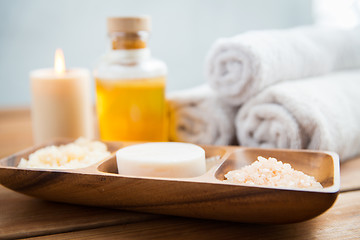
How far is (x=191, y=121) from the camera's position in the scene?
0.77 metres

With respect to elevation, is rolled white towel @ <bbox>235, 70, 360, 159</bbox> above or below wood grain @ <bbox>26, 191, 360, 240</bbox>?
above

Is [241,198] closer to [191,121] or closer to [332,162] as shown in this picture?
[332,162]

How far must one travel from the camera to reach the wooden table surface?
452 mm

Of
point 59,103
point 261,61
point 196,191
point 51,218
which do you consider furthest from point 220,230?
point 59,103

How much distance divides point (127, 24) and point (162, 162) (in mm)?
319

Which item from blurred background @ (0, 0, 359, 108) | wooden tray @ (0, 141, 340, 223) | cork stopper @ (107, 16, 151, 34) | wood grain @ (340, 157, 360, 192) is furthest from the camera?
blurred background @ (0, 0, 359, 108)

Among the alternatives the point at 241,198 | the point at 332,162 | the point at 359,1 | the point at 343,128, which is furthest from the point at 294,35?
the point at 359,1

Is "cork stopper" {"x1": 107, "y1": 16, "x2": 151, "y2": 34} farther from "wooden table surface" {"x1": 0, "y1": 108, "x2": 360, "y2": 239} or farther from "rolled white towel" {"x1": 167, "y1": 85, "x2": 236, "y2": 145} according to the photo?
"wooden table surface" {"x1": 0, "y1": 108, "x2": 360, "y2": 239}

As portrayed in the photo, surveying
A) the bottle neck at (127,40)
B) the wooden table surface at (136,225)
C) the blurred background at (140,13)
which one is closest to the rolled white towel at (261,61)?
the bottle neck at (127,40)

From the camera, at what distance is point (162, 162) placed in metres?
0.49

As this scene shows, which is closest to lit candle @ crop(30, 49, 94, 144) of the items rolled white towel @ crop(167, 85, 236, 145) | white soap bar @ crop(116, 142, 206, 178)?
rolled white towel @ crop(167, 85, 236, 145)

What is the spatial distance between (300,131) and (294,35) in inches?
9.2

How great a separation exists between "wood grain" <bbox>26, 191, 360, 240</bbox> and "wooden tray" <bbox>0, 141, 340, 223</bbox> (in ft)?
0.06

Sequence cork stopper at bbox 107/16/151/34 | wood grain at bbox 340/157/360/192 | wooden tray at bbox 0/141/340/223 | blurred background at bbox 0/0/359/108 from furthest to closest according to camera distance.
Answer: blurred background at bbox 0/0/359/108, cork stopper at bbox 107/16/151/34, wood grain at bbox 340/157/360/192, wooden tray at bbox 0/141/340/223
